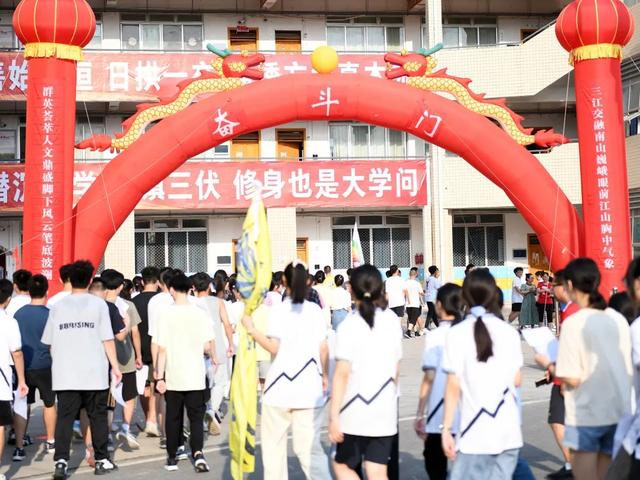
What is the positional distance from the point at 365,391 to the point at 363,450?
35 centimetres

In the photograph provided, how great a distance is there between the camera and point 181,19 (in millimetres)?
25750

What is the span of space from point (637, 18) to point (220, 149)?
10.8 m

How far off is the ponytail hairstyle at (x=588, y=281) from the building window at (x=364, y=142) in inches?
819

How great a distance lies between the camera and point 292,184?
24.0 metres

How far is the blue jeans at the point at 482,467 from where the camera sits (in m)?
4.96

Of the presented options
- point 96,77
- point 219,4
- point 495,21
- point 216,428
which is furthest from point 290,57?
point 216,428

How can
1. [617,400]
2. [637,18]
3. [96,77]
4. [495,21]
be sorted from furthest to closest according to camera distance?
1. [495,21]
2. [96,77]
3. [637,18]
4. [617,400]

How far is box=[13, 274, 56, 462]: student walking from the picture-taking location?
8344mm

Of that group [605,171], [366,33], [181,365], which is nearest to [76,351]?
[181,365]

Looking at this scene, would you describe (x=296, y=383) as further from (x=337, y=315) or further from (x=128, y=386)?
(x=337, y=315)

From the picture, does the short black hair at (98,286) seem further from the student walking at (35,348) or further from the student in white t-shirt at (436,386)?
the student in white t-shirt at (436,386)

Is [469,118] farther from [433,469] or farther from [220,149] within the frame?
[220,149]

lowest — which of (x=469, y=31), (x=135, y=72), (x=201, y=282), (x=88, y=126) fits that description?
(x=201, y=282)

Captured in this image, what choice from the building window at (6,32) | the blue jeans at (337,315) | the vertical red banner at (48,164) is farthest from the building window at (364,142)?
the vertical red banner at (48,164)
